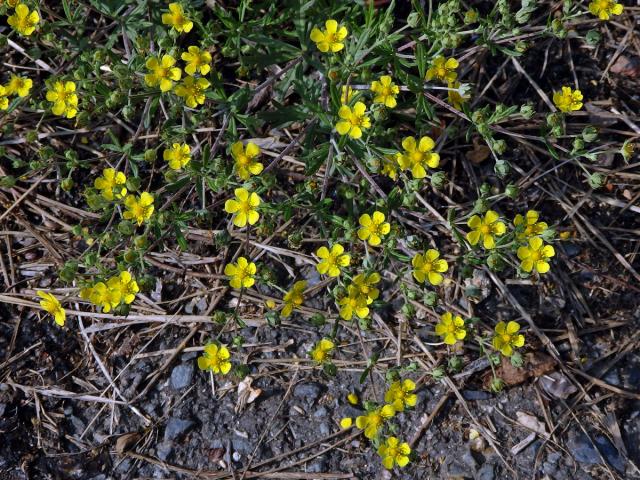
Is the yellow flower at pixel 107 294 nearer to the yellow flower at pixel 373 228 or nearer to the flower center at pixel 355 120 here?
the yellow flower at pixel 373 228

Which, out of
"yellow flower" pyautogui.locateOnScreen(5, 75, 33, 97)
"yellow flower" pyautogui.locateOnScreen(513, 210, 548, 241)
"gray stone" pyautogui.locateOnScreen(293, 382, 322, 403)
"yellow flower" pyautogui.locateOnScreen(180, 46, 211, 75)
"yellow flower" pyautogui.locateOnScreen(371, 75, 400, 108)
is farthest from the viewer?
"gray stone" pyautogui.locateOnScreen(293, 382, 322, 403)

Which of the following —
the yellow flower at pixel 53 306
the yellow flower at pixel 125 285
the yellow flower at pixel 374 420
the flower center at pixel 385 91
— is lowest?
the yellow flower at pixel 374 420

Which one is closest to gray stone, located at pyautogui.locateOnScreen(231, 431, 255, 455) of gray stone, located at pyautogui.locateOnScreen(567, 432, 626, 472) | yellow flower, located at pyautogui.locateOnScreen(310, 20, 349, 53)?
gray stone, located at pyautogui.locateOnScreen(567, 432, 626, 472)

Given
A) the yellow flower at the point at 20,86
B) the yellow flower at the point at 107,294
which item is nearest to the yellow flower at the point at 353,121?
the yellow flower at the point at 107,294

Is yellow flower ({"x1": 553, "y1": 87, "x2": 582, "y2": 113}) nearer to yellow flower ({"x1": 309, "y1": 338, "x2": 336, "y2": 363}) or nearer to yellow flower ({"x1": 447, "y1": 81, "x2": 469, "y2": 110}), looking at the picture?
yellow flower ({"x1": 447, "y1": 81, "x2": 469, "y2": 110})

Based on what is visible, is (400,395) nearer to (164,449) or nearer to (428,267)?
(428,267)

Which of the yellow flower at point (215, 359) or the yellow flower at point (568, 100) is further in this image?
the yellow flower at point (568, 100)
